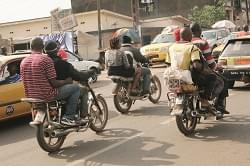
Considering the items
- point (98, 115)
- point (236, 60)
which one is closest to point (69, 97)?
point (98, 115)

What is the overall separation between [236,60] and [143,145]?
5.96 meters

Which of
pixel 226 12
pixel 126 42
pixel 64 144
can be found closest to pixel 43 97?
pixel 64 144

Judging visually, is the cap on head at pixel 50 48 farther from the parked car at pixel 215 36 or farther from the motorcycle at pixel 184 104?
the parked car at pixel 215 36

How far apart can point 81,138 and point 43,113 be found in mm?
1214

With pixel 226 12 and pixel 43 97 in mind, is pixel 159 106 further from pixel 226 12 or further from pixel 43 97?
pixel 226 12

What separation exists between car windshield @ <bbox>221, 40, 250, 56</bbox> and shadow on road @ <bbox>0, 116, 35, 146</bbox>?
5.48m

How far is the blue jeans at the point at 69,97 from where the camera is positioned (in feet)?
25.2

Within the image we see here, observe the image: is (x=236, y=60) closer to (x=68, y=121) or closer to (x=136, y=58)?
(x=136, y=58)

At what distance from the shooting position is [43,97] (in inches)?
293

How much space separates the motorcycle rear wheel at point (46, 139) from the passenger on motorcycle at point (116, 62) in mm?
3027

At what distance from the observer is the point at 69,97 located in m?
7.73

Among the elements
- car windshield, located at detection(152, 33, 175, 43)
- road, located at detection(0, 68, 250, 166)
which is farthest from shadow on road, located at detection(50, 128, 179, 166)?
car windshield, located at detection(152, 33, 175, 43)

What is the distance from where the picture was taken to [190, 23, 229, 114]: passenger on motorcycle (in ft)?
27.3

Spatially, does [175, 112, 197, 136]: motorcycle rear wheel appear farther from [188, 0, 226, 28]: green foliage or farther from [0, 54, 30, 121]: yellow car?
[188, 0, 226, 28]: green foliage
